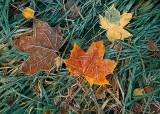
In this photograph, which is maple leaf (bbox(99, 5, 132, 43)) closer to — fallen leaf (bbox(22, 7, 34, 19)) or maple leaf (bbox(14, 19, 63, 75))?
maple leaf (bbox(14, 19, 63, 75))

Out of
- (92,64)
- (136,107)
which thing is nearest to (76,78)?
(92,64)

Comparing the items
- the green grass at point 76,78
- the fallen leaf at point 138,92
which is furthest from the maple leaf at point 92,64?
the fallen leaf at point 138,92

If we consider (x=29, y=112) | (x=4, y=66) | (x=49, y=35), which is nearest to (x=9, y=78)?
(x=4, y=66)

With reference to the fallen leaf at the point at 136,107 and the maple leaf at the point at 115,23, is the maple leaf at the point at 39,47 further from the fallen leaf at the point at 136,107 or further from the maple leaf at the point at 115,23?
the fallen leaf at the point at 136,107

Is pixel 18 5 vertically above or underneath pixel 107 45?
above

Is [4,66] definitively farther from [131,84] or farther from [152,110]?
[152,110]
